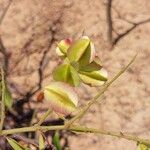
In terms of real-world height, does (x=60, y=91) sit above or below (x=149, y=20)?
above

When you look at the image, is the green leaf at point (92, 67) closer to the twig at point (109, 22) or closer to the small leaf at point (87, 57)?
the small leaf at point (87, 57)

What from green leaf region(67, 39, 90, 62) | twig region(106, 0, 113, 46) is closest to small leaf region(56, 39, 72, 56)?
green leaf region(67, 39, 90, 62)

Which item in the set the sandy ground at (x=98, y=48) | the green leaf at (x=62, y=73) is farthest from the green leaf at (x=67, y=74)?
the sandy ground at (x=98, y=48)

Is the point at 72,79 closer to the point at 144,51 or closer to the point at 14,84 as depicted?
the point at 14,84

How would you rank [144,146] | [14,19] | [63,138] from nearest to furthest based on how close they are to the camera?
[144,146], [63,138], [14,19]

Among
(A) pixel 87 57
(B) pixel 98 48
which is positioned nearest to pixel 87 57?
(A) pixel 87 57

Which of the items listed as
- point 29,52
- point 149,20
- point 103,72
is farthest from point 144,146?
point 149,20
